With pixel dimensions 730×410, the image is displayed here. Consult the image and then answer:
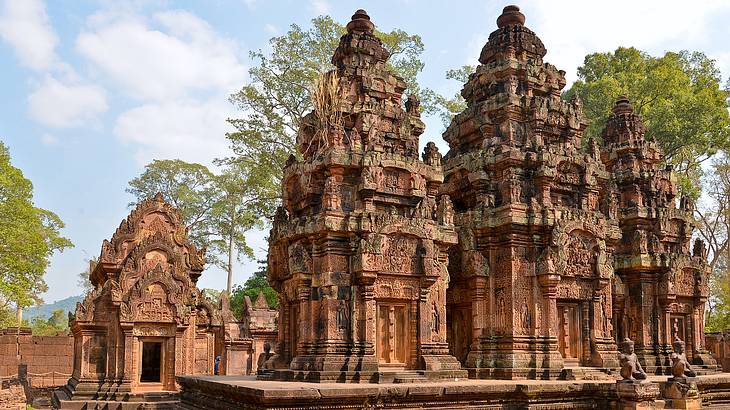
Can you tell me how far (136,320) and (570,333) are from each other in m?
9.17

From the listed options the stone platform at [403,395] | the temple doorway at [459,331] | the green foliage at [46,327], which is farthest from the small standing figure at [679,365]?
the green foliage at [46,327]

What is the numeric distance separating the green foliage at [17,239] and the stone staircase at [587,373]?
17.0m

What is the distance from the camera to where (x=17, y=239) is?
2331 cm

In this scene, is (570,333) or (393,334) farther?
(570,333)

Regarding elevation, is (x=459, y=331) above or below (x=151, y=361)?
above

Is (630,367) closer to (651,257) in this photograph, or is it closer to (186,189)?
(651,257)

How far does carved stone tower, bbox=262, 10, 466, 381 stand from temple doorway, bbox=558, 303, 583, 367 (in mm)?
2806

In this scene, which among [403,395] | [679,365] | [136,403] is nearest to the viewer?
[403,395]

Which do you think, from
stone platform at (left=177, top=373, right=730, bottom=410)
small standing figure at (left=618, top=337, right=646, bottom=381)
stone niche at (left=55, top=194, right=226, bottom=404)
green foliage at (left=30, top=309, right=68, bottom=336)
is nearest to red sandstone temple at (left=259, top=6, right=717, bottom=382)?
stone platform at (left=177, top=373, right=730, bottom=410)

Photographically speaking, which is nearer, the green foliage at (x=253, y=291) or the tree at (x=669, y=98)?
the tree at (x=669, y=98)

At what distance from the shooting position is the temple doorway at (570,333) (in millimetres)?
13992

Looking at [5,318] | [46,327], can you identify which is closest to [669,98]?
[5,318]

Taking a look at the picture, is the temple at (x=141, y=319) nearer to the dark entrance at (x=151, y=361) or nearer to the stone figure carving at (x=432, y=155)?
the dark entrance at (x=151, y=361)

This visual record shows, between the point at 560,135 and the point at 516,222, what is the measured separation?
267cm
